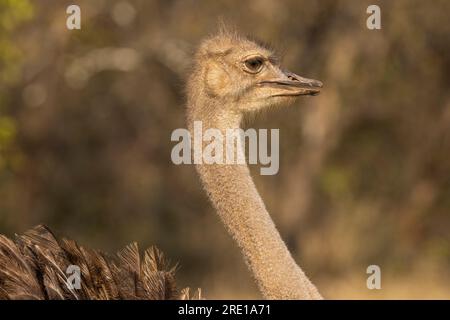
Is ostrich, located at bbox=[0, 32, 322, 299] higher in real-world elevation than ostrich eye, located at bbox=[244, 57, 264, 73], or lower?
lower

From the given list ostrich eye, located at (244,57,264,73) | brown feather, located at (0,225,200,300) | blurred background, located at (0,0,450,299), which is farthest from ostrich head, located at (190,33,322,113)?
blurred background, located at (0,0,450,299)

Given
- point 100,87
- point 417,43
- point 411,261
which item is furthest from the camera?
point 100,87

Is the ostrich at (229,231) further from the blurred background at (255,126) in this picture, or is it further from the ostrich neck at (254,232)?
the blurred background at (255,126)

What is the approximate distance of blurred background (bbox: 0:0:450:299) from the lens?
12.5 m

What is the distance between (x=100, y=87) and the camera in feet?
52.1

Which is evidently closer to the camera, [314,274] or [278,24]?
[278,24]

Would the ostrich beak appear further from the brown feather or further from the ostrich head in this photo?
the brown feather

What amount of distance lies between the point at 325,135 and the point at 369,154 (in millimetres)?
2712

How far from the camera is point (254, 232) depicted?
5.55 metres

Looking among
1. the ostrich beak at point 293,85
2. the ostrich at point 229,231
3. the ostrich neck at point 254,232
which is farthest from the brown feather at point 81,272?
the ostrich beak at point 293,85
